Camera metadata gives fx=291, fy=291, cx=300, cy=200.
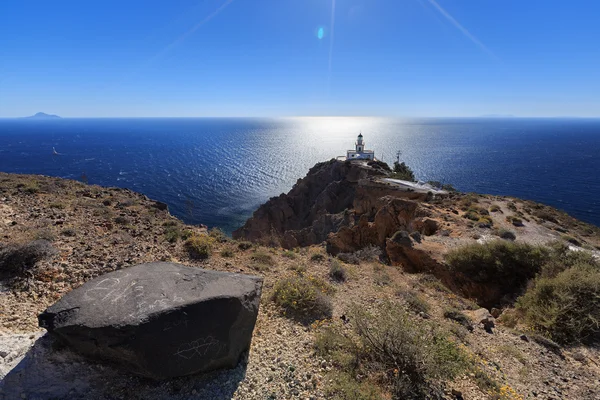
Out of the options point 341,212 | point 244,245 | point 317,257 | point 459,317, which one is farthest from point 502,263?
point 341,212

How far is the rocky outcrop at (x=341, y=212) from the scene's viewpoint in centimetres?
2284

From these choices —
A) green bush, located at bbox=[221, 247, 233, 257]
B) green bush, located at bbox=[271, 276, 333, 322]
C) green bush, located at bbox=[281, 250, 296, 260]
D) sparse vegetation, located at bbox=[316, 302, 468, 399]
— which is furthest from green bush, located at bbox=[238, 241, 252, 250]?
sparse vegetation, located at bbox=[316, 302, 468, 399]

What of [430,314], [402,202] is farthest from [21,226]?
[402,202]

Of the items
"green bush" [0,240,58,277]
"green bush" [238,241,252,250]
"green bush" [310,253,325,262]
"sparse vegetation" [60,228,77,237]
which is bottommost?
"green bush" [310,253,325,262]

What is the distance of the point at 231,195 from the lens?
64.6 meters

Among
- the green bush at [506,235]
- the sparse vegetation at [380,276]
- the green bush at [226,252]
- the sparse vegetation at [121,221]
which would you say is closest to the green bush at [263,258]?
the green bush at [226,252]

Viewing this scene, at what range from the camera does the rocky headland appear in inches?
195

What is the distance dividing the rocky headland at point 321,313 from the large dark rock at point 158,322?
1.17ft

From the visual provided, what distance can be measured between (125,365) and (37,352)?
1.53 meters

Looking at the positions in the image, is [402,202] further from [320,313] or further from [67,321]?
[67,321]

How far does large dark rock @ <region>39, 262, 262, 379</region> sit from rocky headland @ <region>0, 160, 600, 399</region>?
1.17 ft

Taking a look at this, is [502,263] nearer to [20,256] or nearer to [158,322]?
[158,322]

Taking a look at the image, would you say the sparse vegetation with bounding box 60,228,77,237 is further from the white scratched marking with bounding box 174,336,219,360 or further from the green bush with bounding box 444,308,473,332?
the green bush with bounding box 444,308,473,332

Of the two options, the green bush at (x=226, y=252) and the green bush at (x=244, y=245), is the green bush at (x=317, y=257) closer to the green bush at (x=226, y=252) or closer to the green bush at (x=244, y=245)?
the green bush at (x=244, y=245)
